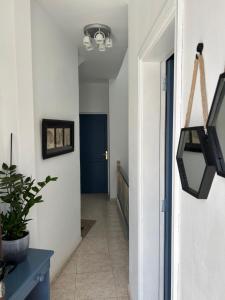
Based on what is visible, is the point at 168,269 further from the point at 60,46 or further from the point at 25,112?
the point at 60,46

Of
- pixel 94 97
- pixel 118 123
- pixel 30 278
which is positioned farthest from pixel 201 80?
pixel 94 97

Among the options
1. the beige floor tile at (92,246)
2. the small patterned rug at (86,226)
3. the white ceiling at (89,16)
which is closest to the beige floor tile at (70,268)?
the beige floor tile at (92,246)

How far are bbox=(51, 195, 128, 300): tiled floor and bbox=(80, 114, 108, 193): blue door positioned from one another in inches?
74.3

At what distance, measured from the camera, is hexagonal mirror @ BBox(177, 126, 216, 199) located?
64 cm

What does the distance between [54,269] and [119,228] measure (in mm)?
1593

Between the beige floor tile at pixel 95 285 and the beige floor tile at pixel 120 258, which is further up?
the beige floor tile at pixel 120 258

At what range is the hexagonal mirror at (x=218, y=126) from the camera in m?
0.57

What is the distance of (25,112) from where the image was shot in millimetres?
1949

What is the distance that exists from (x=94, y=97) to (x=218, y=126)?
5.46m

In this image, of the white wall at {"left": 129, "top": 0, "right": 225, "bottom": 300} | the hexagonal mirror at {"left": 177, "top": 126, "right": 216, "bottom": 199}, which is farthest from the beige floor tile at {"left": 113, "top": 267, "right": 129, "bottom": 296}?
the hexagonal mirror at {"left": 177, "top": 126, "right": 216, "bottom": 199}

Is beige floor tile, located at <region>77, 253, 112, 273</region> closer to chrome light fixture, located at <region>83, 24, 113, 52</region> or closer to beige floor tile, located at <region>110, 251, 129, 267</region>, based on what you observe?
beige floor tile, located at <region>110, 251, 129, 267</region>

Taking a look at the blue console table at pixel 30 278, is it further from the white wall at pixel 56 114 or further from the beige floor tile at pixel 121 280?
the beige floor tile at pixel 121 280

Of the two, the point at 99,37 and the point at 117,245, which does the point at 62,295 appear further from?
the point at 99,37

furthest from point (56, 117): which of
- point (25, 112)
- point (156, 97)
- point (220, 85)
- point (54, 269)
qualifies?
point (220, 85)
